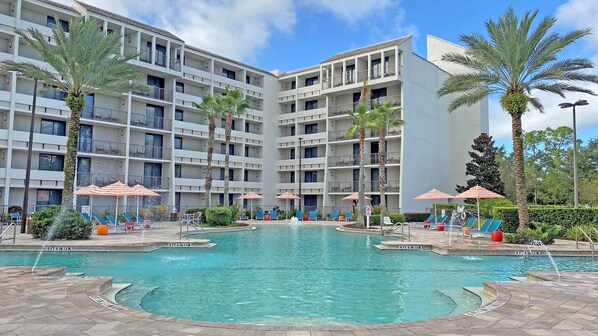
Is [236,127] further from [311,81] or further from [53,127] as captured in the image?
[53,127]

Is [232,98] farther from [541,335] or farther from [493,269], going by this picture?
[541,335]

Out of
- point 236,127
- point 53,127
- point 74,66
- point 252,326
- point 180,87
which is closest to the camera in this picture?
point 252,326

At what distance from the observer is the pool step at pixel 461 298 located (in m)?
7.88

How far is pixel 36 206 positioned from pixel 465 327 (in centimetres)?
3160

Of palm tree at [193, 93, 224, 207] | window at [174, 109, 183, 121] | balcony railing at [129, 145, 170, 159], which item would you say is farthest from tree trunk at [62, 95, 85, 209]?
window at [174, 109, 183, 121]

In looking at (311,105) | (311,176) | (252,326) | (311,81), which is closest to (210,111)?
(311,176)

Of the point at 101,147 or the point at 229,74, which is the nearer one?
the point at 101,147

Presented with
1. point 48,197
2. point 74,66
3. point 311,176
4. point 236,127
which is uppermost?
point 236,127

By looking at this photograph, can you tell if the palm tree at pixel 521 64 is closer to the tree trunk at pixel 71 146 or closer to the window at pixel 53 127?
the tree trunk at pixel 71 146

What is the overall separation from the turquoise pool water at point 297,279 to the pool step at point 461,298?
0.02 metres

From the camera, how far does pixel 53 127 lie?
105 ft

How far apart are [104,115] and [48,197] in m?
7.66

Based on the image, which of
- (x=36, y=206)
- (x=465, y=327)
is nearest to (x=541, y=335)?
(x=465, y=327)

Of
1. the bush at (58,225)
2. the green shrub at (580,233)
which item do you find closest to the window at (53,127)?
the bush at (58,225)
